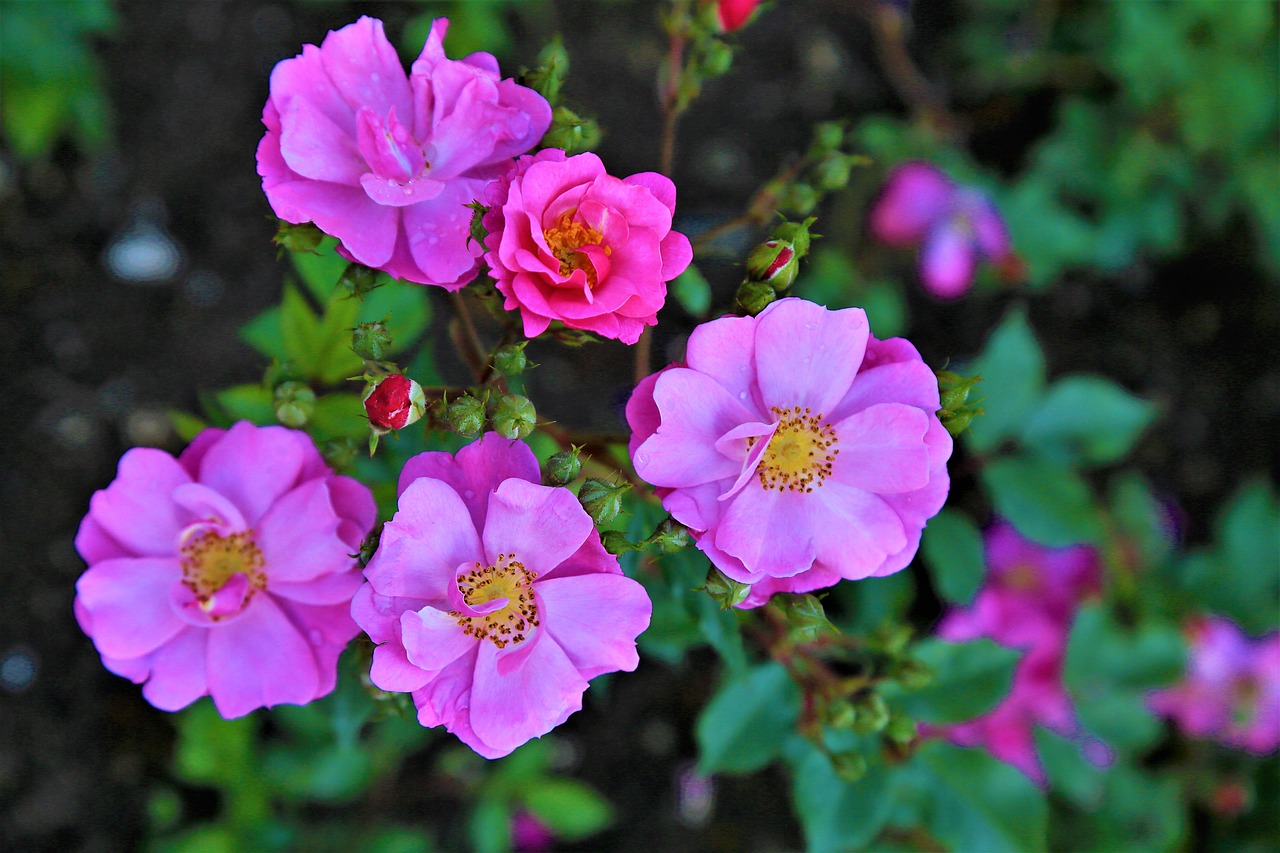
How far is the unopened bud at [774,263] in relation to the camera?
117 cm

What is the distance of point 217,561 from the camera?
134 cm

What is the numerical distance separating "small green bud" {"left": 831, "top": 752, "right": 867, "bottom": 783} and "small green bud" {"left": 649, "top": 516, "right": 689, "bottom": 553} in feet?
1.93

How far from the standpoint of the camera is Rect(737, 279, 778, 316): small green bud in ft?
3.90

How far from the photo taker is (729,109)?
3207 millimetres

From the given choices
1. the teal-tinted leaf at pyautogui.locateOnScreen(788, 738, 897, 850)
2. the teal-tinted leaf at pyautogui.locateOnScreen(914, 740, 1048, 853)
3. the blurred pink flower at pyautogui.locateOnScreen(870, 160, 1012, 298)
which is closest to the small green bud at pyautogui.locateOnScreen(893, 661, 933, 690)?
the teal-tinted leaf at pyautogui.locateOnScreen(788, 738, 897, 850)

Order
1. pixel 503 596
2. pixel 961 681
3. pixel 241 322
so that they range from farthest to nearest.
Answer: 1. pixel 241 322
2. pixel 961 681
3. pixel 503 596

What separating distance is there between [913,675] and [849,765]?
0.17 metres

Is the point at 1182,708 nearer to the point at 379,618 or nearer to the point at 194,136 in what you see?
the point at 379,618

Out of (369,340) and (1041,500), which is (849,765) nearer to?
(1041,500)

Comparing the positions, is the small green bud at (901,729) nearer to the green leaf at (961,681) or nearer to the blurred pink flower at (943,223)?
the green leaf at (961,681)

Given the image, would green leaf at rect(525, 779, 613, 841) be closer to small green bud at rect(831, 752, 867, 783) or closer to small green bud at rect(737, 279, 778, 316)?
small green bud at rect(831, 752, 867, 783)

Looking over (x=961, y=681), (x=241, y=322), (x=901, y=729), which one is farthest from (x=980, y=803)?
(x=241, y=322)

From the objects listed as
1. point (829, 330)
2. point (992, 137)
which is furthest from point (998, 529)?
point (829, 330)

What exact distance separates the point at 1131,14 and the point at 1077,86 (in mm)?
491
